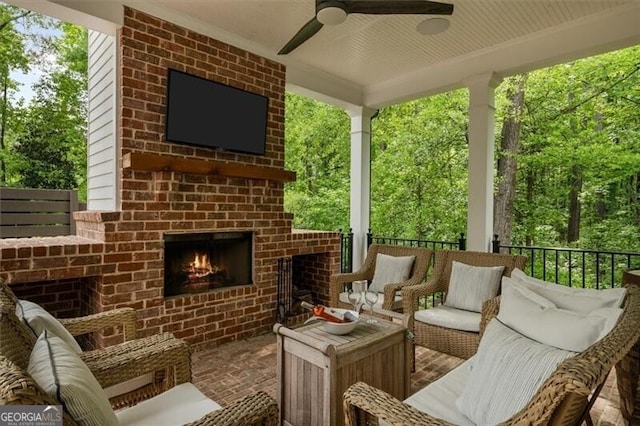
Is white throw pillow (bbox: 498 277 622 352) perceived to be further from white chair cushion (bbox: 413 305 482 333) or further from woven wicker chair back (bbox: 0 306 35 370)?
woven wicker chair back (bbox: 0 306 35 370)

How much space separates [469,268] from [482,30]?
2.19 meters

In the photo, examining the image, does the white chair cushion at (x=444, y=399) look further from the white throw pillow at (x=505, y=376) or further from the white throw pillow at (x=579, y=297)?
the white throw pillow at (x=579, y=297)

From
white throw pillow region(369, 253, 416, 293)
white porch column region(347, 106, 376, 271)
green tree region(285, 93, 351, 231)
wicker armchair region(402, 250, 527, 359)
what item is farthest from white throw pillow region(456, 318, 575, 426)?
green tree region(285, 93, 351, 231)

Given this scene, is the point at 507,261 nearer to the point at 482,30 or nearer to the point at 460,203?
the point at 482,30

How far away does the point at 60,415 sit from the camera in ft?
2.65

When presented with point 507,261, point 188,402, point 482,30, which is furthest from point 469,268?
point 188,402

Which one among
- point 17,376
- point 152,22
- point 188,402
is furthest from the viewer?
point 152,22

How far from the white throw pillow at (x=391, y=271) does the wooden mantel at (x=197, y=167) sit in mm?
1300

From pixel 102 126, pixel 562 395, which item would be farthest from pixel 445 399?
pixel 102 126

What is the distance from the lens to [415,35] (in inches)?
135

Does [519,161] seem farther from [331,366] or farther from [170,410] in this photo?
[170,410]

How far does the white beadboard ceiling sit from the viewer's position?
9.59 feet

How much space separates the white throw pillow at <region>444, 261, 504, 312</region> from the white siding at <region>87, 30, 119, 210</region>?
2.81 m

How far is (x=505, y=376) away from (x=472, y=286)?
1746 mm
